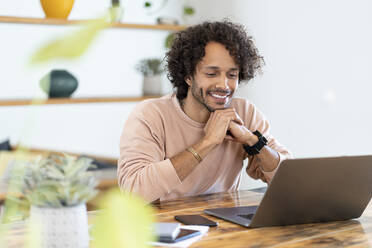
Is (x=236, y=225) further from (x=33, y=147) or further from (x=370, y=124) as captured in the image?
(x=33, y=147)

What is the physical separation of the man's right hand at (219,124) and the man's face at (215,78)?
0.17 ft

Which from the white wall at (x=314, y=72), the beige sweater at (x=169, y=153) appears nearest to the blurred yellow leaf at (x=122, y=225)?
the beige sweater at (x=169, y=153)

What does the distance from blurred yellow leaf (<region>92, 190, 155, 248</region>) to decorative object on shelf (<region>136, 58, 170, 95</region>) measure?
3.29 m

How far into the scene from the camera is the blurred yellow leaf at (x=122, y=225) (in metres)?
0.29

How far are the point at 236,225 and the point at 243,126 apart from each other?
0.78 metres

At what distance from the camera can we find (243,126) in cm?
207

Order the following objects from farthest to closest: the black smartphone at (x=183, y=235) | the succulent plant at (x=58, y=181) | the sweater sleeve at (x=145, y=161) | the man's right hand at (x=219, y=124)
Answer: the man's right hand at (x=219, y=124), the sweater sleeve at (x=145, y=161), the black smartphone at (x=183, y=235), the succulent plant at (x=58, y=181)

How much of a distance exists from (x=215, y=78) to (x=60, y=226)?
4.30 feet

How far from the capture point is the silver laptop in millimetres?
1251

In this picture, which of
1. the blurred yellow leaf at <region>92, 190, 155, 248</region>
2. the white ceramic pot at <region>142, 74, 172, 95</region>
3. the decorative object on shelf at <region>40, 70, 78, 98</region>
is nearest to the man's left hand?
the decorative object on shelf at <region>40, 70, 78, 98</region>

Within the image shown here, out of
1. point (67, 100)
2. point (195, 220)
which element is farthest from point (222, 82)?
point (67, 100)

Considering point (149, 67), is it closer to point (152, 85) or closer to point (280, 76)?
point (152, 85)

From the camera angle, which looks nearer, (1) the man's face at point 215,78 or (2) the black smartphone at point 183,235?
(2) the black smartphone at point 183,235

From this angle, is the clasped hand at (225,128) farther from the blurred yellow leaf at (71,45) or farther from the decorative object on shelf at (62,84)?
the blurred yellow leaf at (71,45)
